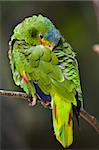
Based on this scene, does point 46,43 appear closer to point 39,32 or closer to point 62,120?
point 39,32

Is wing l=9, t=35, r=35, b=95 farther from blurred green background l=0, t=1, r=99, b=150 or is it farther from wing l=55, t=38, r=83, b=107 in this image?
blurred green background l=0, t=1, r=99, b=150

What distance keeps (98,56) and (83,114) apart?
1.33 m

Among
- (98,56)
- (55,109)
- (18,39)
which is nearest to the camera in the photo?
(55,109)

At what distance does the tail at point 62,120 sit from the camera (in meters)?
0.70

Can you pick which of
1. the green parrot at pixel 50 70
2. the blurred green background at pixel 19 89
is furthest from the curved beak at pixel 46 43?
the blurred green background at pixel 19 89

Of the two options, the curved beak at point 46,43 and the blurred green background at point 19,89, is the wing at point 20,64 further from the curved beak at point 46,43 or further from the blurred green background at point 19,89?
the blurred green background at point 19,89

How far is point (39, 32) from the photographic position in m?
0.80

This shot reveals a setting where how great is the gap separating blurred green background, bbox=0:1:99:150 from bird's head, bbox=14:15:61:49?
1.07 m

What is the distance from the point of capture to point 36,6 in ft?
6.44

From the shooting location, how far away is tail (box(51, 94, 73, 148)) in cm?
70

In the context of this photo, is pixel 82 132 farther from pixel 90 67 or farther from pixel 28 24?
pixel 28 24

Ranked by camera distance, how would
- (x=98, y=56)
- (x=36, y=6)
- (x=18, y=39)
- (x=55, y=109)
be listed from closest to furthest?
(x=55, y=109) → (x=18, y=39) → (x=36, y=6) → (x=98, y=56)

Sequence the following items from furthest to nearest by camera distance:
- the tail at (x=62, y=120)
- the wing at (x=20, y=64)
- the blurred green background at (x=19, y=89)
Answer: the blurred green background at (x=19, y=89) < the wing at (x=20, y=64) < the tail at (x=62, y=120)

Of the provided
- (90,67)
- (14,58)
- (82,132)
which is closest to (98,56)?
(90,67)
